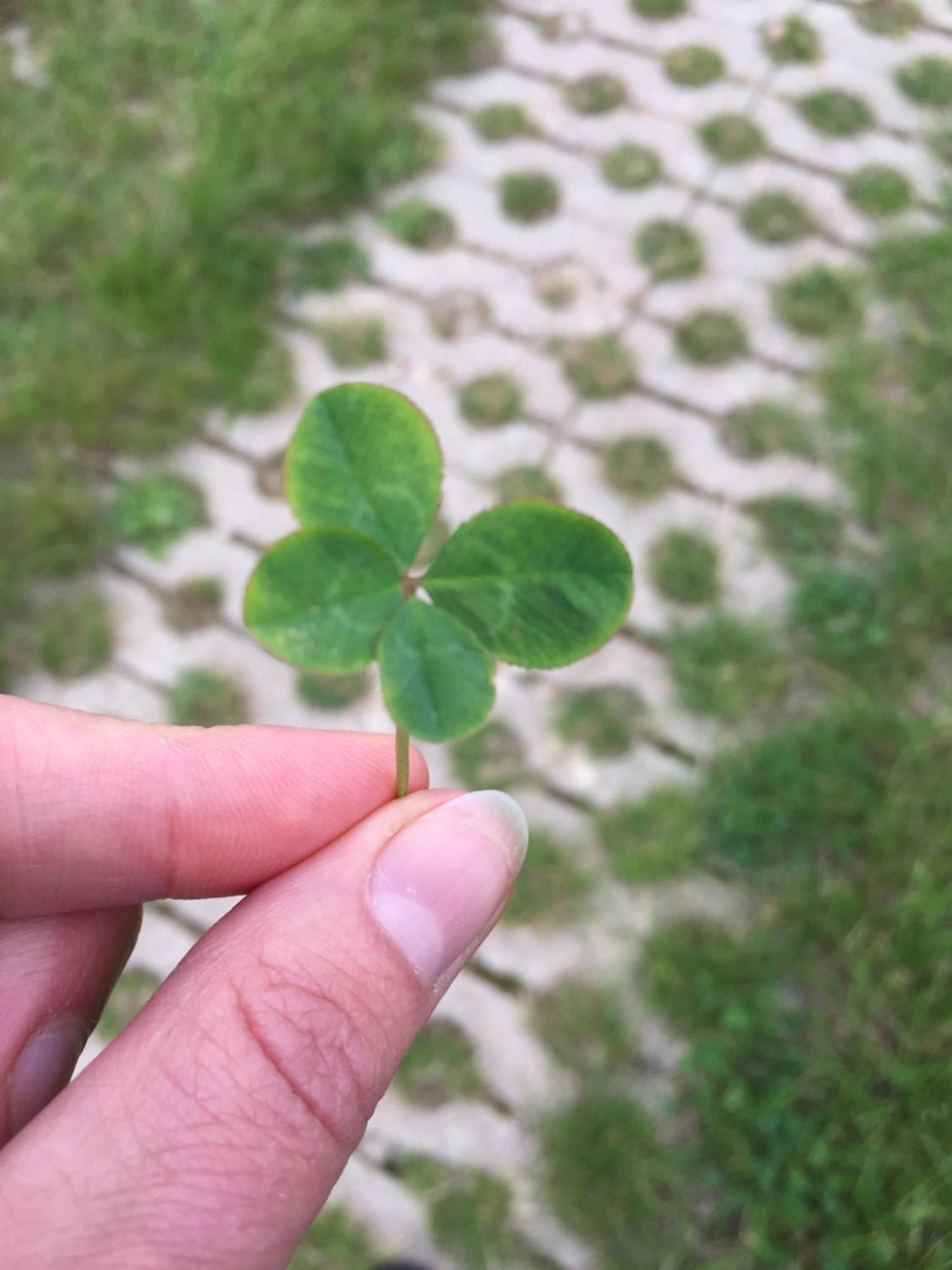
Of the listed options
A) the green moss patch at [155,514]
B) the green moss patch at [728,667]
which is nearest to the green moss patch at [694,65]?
the green moss patch at [728,667]

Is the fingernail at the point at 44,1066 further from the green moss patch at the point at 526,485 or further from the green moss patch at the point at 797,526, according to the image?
the green moss patch at the point at 797,526

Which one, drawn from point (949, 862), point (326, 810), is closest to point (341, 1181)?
point (326, 810)

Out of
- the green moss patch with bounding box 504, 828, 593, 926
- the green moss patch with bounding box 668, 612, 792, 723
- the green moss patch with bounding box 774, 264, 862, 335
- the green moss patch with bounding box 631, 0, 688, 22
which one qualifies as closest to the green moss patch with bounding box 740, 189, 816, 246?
the green moss patch with bounding box 774, 264, 862, 335

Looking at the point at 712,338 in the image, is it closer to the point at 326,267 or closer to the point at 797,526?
the point at 797,526

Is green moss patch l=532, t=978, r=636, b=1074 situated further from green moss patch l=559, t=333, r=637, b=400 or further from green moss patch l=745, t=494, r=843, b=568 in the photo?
green moss patch l=559, t=333, r=637, b=400

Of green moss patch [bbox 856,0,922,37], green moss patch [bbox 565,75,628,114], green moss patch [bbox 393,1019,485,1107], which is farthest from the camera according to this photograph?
green moss patch [bbox 856,0,922,37]

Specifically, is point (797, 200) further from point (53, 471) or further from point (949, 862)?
point (53, 471)

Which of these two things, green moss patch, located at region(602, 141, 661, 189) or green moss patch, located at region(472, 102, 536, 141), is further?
green moss patch, located at region(472, 102, 536, 141)

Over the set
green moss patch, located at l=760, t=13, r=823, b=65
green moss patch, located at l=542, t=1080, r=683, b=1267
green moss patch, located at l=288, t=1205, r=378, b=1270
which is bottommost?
green moss patch, located at l=288, t=1205, r=378, b=1270
